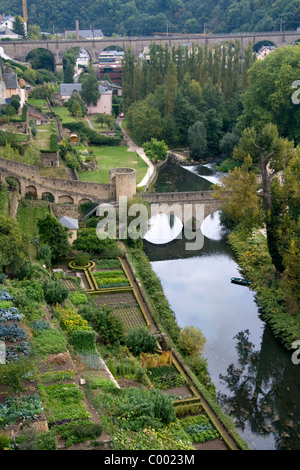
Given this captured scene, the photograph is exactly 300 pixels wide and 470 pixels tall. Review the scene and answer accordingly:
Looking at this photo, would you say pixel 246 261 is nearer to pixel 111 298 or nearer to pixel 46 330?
pixel 111 298

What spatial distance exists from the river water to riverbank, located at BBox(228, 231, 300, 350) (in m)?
0.41

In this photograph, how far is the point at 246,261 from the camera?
3569 centimetres

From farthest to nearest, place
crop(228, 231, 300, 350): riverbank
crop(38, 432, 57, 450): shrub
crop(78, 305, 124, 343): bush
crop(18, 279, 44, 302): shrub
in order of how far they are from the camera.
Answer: crop(228, 231, 300, 350): riverbank
crop(18, 279, 44, 302): shrub
crop(78, 305, 124, 343): bush
crop(38, 432, 57, 450): shrub

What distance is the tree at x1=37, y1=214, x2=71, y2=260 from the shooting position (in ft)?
110

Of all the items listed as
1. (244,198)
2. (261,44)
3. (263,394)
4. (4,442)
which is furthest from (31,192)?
(261,44)

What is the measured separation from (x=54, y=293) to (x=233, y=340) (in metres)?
8.08

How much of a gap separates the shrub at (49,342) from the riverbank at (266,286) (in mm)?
10239

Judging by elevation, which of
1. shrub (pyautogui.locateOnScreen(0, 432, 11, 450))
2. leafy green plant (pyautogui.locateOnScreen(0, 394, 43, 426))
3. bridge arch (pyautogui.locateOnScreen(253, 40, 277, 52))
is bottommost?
leafy green plant (pyautogui.locateOnScreen(0, 394, 43, 426))

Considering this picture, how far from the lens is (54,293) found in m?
26.8

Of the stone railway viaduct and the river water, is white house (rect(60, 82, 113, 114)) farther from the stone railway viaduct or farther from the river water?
the river water

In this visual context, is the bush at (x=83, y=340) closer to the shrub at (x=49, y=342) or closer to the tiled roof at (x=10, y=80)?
the shrub at (x=49, y=342)

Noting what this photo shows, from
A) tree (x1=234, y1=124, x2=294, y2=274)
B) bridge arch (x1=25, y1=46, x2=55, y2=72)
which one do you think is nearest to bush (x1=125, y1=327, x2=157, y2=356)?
tree (x1=234, y1=124, x2=294, y2=274)

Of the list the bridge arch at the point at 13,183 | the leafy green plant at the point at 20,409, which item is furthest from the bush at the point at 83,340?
the bridge arch at the point at 13,183

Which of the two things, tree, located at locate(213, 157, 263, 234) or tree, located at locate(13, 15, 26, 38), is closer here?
tree, located at locate(213, 157, 263, 234)
